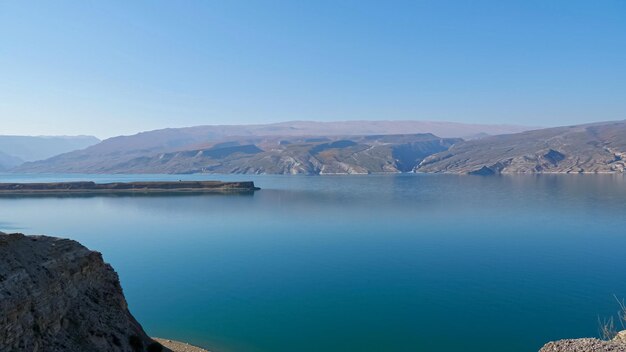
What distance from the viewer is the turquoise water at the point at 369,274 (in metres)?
31.5

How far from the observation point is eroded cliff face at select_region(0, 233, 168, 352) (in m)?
17.8

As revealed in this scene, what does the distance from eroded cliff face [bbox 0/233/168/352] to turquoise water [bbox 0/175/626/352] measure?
8.45m

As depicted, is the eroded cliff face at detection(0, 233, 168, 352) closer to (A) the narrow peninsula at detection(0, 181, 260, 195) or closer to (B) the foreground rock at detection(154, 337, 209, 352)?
(B) the foreground rock at detection(154, 337, 209, 352)

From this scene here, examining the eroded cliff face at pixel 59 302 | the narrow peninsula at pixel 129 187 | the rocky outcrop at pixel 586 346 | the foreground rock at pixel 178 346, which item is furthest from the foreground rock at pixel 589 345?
the narrow peninsula at pixel 129 187

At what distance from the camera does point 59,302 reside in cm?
2058

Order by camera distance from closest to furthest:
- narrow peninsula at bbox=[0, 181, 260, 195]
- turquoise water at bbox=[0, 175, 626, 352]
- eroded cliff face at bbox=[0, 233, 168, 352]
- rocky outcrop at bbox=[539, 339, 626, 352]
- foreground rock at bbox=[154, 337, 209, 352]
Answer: eroded cliff face at bbox=[0, 233, 168, 352] < rocky outcrop at bbox=[539, 339, 626, 352] < foreground rock at bbox=[154, 337, 209, 352] < turquoise water at bbox=[0, 175, 626, 352] < narrow peninsula at bbox=[0, 181, 260, 195]

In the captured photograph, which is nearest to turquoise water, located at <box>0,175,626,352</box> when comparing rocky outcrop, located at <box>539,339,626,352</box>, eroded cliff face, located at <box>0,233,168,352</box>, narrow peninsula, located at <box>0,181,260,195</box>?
rocky outcrop, located at <box>539,339,626,352</box>

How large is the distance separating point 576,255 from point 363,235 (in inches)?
1213

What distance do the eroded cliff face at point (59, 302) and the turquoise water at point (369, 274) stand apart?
8452 millimetres

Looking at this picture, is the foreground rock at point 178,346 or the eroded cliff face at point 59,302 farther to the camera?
the foreground rock at point 178,346

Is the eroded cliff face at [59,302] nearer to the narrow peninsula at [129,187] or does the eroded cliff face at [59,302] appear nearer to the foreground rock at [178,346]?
the foreground rock at [178,346]

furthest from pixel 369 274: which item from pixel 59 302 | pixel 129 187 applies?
pixel 129 187

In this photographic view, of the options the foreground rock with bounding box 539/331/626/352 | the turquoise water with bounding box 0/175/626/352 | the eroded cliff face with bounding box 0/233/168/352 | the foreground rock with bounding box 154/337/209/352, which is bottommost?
the turquoise water with bounding box 0/175/626/352

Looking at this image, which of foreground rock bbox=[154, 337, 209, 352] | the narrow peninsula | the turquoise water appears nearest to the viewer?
foreground rock bbox=[154, 337, 209, 352]
